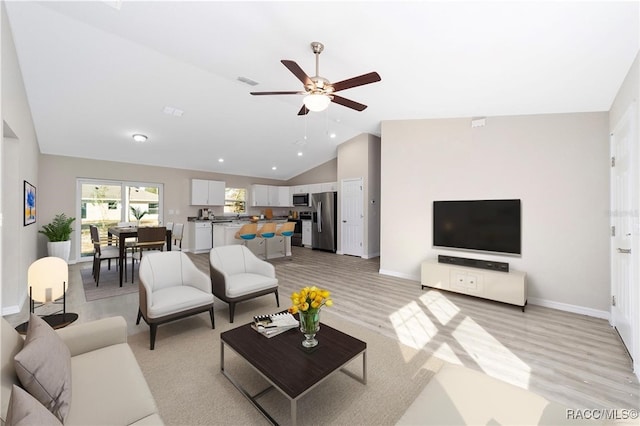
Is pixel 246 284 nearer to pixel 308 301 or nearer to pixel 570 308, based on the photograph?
pixel 308 301

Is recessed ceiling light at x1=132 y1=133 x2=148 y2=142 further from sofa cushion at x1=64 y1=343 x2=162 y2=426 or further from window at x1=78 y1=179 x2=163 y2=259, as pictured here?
sofa cushion at x1=64 y1=343 x2=162 y2=426

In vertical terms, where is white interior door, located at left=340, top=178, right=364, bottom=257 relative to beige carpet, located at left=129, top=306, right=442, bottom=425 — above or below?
above

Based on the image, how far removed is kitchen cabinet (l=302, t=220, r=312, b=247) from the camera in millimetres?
8523

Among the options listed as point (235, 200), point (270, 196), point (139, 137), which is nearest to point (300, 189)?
point (270, 196)

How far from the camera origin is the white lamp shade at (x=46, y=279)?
7.31 feet

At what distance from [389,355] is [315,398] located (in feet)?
2.74

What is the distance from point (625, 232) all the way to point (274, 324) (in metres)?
3.49

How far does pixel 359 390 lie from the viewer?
1.90 meters

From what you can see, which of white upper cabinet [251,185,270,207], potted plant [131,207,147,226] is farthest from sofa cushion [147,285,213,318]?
white upper cabinet [251,185,270,207]

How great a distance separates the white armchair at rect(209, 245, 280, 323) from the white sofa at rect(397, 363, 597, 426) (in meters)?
2.25

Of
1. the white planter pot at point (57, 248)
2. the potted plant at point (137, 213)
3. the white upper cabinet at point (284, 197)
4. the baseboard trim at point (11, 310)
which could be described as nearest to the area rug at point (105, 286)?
the white planter pot at point (57, 248)

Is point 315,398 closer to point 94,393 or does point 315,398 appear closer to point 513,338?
point 94,393

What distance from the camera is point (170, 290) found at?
283cm

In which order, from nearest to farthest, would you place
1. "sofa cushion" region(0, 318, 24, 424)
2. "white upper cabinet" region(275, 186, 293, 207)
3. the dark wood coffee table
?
"sofa cushion" region(0, 318, 24, 424) → the dark wood coffee table → "white upper cabinet" region(275, 186, 293, 207)
